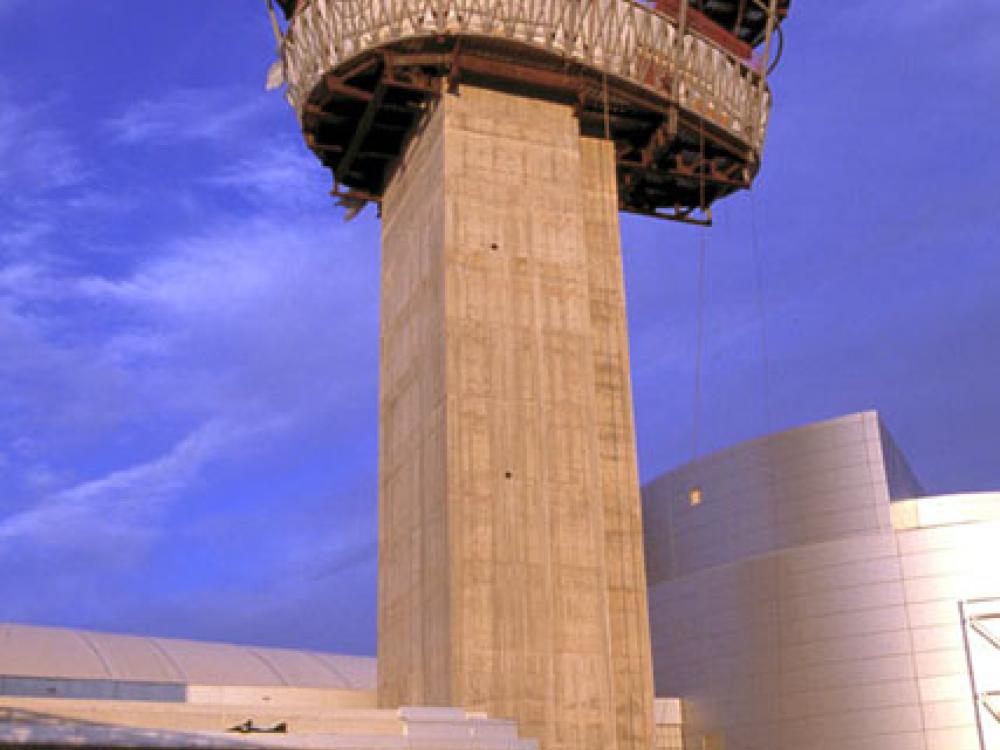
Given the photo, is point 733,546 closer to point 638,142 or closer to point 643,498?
point 643,498

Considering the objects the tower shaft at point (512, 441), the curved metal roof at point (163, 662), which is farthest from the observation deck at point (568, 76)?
the curved metal roof at point (163, 662)

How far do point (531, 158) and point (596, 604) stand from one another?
1483 centimetres

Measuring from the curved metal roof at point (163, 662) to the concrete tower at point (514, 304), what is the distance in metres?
15.9

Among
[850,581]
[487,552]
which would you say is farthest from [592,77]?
[850,581]

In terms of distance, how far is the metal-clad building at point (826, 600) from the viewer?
45.3 m

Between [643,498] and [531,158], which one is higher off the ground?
[531,158]

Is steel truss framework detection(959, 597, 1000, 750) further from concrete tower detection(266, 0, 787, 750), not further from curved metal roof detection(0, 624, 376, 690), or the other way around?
curved metal roof detection(0, 624, 376, 690)

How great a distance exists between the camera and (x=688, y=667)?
52.2m

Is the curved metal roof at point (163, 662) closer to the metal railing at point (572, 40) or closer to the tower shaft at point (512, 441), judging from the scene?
the tower shaft at point (512, 441)

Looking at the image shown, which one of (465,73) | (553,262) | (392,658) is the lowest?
(392,658)

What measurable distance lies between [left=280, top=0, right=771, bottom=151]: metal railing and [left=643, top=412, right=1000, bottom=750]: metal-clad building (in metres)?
13.0

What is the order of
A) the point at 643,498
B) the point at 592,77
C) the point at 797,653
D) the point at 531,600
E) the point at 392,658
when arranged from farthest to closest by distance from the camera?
1. the point at 643,498
2. the point at 797,653
3. the point at 592,77
4. the point at 392,658
5. the point at 531,600

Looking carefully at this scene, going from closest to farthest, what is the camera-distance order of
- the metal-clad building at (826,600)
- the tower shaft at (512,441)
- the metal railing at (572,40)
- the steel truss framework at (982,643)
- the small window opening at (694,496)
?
1. the tower shaft at (512,441)
2. the metal railing at (572,40)
3. the steel truss framework at (982,643)
4. the metal-clad building at (826,600)
5. the small window opening at (694,496)

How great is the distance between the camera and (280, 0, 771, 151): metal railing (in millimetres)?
43344
